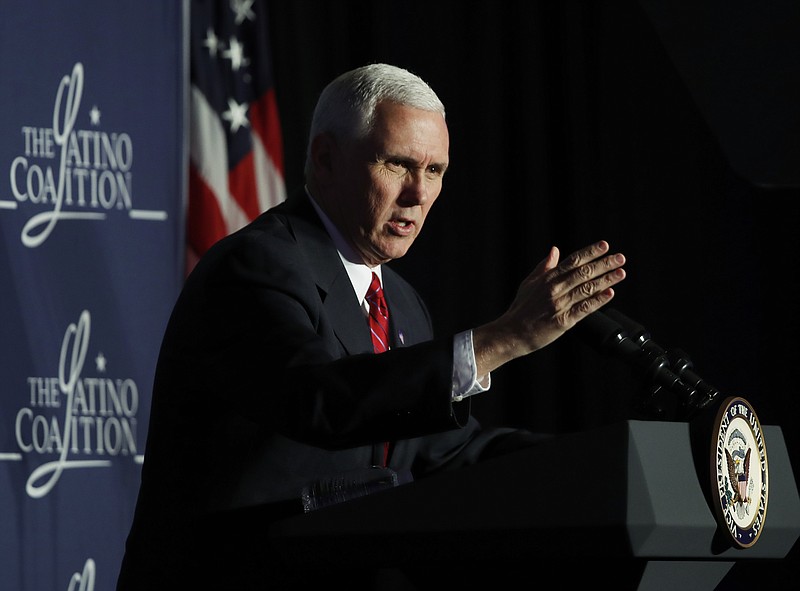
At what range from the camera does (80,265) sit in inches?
147

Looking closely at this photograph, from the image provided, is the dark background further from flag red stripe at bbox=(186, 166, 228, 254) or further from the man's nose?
the man's nose

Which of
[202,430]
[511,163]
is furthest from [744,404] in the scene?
[511,163]

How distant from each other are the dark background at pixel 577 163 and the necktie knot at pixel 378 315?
230 centimetres

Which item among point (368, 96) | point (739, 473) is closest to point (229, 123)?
point (368, 96)

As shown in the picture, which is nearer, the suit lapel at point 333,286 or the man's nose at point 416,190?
the suit lapel at point 333,286

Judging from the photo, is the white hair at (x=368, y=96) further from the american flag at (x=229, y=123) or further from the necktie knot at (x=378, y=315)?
the american flag at (x=229, y=123)

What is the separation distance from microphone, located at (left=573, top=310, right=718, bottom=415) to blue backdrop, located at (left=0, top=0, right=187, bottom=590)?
7.46ft

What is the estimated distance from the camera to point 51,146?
3.72m

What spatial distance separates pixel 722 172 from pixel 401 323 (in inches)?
98.4

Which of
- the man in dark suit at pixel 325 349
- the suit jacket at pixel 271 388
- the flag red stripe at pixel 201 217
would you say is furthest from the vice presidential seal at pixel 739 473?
the flag red stripe at pixel 201 217

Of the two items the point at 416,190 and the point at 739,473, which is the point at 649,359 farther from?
the point at 416,190

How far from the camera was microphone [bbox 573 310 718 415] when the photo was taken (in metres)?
1.70

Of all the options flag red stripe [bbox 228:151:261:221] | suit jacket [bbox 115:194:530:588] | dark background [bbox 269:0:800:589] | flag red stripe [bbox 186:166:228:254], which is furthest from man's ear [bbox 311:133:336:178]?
dark background [bbox 269:0:800:589]

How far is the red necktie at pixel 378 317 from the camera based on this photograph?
2137 mm
